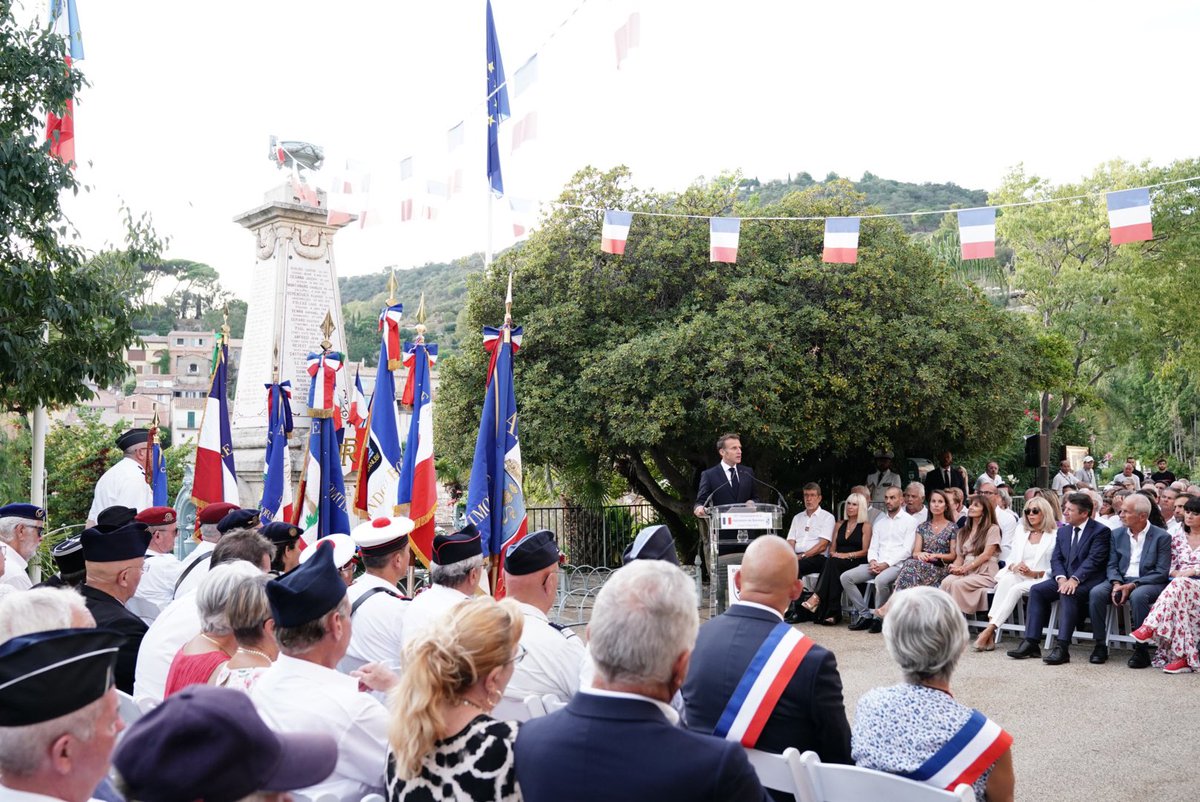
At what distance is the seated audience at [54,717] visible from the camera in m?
1.90

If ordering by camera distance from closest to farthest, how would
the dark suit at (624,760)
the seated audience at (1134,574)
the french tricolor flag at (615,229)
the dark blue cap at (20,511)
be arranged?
1. the dark suit at (624,760)
2. the dark blue cap at (20,511)
3. the seated audience at (1134,574)
4. the french tricolor flag at (615,229)

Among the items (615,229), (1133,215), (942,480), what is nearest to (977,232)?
(1133,215)

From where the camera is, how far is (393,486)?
9.02 m

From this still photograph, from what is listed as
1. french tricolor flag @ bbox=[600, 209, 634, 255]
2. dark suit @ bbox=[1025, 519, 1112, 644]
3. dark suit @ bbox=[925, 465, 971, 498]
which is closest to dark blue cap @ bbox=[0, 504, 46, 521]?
french tricolor flag @ bbox=[600, 209, 634, 255]

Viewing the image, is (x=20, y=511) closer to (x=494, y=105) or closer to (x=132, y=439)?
(x=132, y=439)

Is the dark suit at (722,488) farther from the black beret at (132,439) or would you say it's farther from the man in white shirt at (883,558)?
the black beret at (132,439)

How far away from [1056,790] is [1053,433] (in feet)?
79.6

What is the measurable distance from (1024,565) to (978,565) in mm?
512

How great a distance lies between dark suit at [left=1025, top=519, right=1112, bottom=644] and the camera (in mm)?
8484

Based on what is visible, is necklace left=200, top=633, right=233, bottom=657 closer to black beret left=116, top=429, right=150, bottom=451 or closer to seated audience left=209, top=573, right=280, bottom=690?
seated audience left=209, top=573, right=280, bottom=690

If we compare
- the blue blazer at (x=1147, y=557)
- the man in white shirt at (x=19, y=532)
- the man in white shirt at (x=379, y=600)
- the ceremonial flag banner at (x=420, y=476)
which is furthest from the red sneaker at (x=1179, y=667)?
the man in white shirt at (x=19, y=532)

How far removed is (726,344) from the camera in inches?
477

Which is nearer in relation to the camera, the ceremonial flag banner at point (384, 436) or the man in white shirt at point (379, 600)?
the man in white shirt at point (379, 600)

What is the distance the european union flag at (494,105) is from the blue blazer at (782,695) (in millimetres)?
10705
